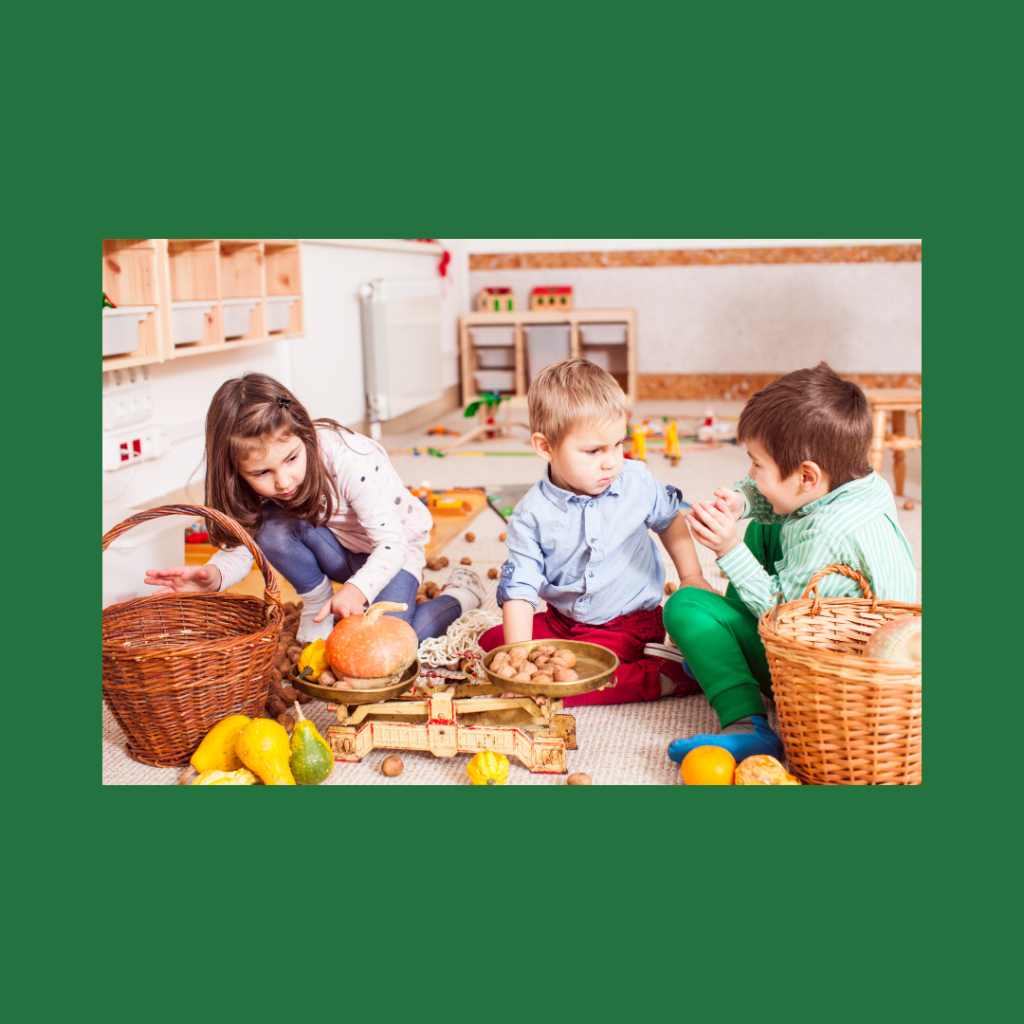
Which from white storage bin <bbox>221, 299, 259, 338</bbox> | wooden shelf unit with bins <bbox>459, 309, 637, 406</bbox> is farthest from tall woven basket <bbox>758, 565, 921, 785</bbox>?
wooden shelf unit with bins <bbox>459, 309, 637, 406</bbox>

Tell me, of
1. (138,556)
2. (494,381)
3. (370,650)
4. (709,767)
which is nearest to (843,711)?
(709,767)

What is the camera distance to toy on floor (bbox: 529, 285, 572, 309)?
555 centimetres

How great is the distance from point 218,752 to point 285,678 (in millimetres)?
404

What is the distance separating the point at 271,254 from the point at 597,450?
185 centimetres

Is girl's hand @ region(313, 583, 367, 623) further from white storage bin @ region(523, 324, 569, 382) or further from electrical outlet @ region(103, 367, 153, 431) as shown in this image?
white storage bin @ region(523, 324, 569, 382)

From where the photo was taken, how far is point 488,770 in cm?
135

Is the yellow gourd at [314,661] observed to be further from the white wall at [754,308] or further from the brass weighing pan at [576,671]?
the white wall at [754,308]

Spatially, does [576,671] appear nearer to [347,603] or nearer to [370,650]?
[370,650]

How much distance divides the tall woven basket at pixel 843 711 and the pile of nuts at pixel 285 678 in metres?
0.68

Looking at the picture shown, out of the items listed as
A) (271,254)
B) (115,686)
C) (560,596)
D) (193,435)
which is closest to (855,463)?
(560,596)

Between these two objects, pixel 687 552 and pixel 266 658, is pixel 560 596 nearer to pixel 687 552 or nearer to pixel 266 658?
pixel 687 552

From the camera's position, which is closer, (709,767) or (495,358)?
(709,767)

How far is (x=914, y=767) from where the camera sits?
1.25 meters

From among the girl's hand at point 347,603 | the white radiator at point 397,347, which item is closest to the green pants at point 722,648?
the girl's hand at point 347,603
